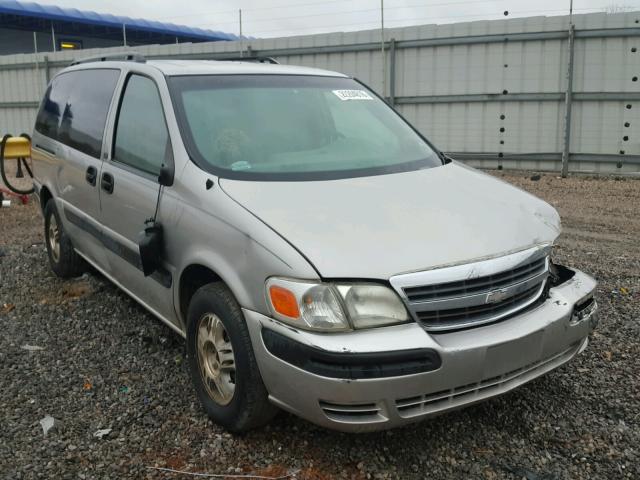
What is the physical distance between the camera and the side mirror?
327 cm

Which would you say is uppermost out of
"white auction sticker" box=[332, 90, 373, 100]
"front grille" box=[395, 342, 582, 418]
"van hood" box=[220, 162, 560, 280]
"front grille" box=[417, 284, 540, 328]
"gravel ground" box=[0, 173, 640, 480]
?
"white auction sticker" box=[332, 90, 373, 100]

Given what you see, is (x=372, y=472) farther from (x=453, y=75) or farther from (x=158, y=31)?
(x=158, y=31)

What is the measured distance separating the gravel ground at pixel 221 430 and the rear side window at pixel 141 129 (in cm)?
120

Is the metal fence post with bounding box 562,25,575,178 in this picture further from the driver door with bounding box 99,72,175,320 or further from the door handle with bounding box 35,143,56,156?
the driver door with bounding box 99,72,175,320

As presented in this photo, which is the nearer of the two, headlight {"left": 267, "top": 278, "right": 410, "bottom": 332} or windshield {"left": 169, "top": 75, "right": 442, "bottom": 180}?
headlight {"left": 267, "top": 278, "right": 410, "bottom": 332}

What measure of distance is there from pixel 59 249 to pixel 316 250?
3.46 m

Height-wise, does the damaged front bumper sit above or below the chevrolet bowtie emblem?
below

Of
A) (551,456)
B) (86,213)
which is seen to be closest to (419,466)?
(551,456)

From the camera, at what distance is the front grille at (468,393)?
2512 millimetres

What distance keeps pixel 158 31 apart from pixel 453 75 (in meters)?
25.9

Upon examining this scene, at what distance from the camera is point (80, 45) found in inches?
1266

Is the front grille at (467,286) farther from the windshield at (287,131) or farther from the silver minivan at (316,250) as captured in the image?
the windshield at (287,131)

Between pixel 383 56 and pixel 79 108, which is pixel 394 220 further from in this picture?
pixel 383 56

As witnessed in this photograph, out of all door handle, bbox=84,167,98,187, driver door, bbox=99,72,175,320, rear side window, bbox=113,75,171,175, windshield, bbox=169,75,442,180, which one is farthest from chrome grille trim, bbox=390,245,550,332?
door handle, bbox=84,167,98,187
